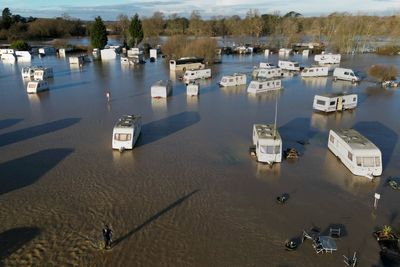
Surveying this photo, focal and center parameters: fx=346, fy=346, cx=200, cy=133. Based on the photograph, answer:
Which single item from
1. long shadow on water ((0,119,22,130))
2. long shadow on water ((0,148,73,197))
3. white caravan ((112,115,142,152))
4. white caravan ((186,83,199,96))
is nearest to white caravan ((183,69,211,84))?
white caravan ((186,83,199,96))

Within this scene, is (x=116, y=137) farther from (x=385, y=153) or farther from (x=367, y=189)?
(x=385, y=153)

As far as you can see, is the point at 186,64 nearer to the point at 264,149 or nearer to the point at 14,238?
the point at 264,149

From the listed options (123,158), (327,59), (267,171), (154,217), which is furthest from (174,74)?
(154,217)

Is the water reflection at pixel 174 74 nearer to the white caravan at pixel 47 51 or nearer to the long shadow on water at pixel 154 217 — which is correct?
the long shadow on water at pixel 154 217

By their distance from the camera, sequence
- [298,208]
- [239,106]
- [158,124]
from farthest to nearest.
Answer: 1. [239,106]
2. [158,124]
3. [298,208]

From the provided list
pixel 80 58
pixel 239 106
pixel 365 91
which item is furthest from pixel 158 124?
pixel 80 58

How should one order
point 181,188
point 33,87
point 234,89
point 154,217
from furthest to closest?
point 234,89
point 33,87
point 181,188
point 154,217

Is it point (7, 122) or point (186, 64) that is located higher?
point (186, 64)

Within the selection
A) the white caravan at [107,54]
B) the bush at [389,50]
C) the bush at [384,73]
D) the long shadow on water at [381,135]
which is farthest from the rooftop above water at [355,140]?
the bush at [389,50]
